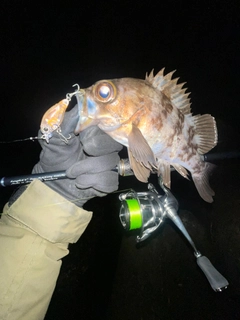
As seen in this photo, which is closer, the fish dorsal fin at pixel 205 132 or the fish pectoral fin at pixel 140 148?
the fish pectoral fin at pixel 140 148

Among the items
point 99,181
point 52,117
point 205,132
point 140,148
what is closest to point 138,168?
point 140,148

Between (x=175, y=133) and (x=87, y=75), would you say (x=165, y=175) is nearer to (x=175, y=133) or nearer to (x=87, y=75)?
(x=175, y=133)

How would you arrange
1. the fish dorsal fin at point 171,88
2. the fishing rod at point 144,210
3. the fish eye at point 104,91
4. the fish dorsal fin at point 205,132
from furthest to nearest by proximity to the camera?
the fish dorsal fin at point 205,132, the fish dorsal fin at point 171,88, the fishing rod at point 144,210, the fish eye at point 104,91

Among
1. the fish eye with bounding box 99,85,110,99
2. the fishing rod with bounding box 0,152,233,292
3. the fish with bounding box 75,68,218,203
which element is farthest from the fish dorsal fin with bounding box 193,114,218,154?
the fish eye with bounding box 99,85,110,99

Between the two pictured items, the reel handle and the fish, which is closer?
the reel handle

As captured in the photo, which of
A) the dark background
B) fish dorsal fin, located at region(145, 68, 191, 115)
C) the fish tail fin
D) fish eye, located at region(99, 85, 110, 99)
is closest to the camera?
fish eye, located at region(99, 85, 110, 99)

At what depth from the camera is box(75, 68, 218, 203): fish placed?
1.78 m

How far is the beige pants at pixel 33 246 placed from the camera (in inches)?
61.0

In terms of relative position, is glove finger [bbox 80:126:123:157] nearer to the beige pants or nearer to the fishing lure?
the fishing lure

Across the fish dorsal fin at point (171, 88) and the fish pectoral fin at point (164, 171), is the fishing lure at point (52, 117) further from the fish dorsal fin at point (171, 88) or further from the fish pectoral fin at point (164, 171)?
the fish pectoral fin at point (164, 171)

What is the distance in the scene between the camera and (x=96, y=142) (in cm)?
184

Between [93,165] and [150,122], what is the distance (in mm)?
679

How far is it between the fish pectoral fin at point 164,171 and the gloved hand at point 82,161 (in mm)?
524

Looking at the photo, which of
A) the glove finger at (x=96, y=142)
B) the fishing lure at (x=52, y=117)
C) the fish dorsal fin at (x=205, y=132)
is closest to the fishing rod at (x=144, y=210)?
the glove finger at (x=96, y=142)
